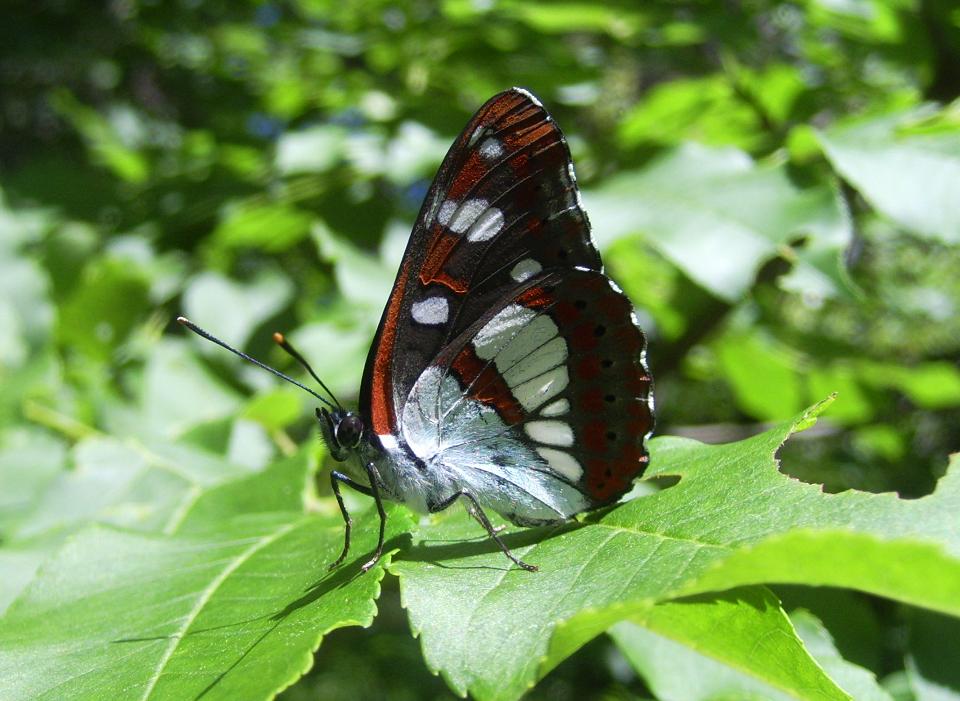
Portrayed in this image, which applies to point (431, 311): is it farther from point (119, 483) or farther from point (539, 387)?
point (119, 483)

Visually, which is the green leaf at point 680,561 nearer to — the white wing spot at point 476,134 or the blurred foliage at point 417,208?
the blurred foliage at point 417,208

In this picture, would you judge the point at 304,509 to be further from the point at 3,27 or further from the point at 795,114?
the point at 3,27

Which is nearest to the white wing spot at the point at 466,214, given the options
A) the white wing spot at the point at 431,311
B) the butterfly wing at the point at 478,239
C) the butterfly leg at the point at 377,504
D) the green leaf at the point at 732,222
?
the butterfly wing at the point at 478,239

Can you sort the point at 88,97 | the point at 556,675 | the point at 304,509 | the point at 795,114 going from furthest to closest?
the point at 88,97, the point at 556,675, the point at 795,114, the point at 304,509

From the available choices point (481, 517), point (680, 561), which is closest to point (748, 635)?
point (680, 561)

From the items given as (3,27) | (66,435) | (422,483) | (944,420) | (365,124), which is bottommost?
(944,420)

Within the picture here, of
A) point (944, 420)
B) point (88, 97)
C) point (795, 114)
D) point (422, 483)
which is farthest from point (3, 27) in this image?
point (944, 420)
